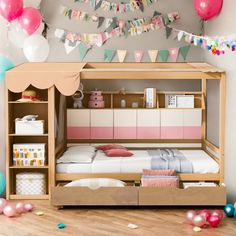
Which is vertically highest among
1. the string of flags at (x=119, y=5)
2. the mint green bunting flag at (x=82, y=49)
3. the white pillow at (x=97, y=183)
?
the string of flags at (x=119, y=5)

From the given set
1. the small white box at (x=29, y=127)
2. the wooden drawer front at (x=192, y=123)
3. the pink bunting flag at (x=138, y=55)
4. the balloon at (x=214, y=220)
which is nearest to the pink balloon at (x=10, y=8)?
the small white box at (x=29, y=127)

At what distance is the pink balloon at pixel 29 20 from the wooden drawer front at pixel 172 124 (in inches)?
66.5

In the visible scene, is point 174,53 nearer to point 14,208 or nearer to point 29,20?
point 29,20

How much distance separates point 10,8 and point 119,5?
4.56 ft

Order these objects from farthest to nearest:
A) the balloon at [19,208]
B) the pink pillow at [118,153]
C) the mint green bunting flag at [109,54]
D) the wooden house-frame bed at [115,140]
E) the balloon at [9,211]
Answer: the mint green bunting flag at [109,54] → the pink pillow at [118,153] → the wooden house-frame bed at [115,140] → the balloon at [19,208] → the balloon at [9,211]

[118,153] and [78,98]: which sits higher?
[78,98]

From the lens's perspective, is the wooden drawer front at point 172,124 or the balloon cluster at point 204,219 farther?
the wooden drawer front at point 172,124

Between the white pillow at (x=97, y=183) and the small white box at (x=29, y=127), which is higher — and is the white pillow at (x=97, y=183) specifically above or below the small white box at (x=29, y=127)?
below

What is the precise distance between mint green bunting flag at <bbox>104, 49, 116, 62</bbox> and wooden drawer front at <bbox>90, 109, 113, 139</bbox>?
1.95ft

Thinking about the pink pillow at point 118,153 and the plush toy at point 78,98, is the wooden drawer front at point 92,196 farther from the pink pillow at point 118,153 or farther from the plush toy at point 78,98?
the plush toy at point 78,98

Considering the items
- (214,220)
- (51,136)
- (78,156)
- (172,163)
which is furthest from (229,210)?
(51,136)

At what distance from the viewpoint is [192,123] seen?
6.20m

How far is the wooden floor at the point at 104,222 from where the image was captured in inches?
167

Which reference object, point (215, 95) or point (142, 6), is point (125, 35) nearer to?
point (142, 6)
